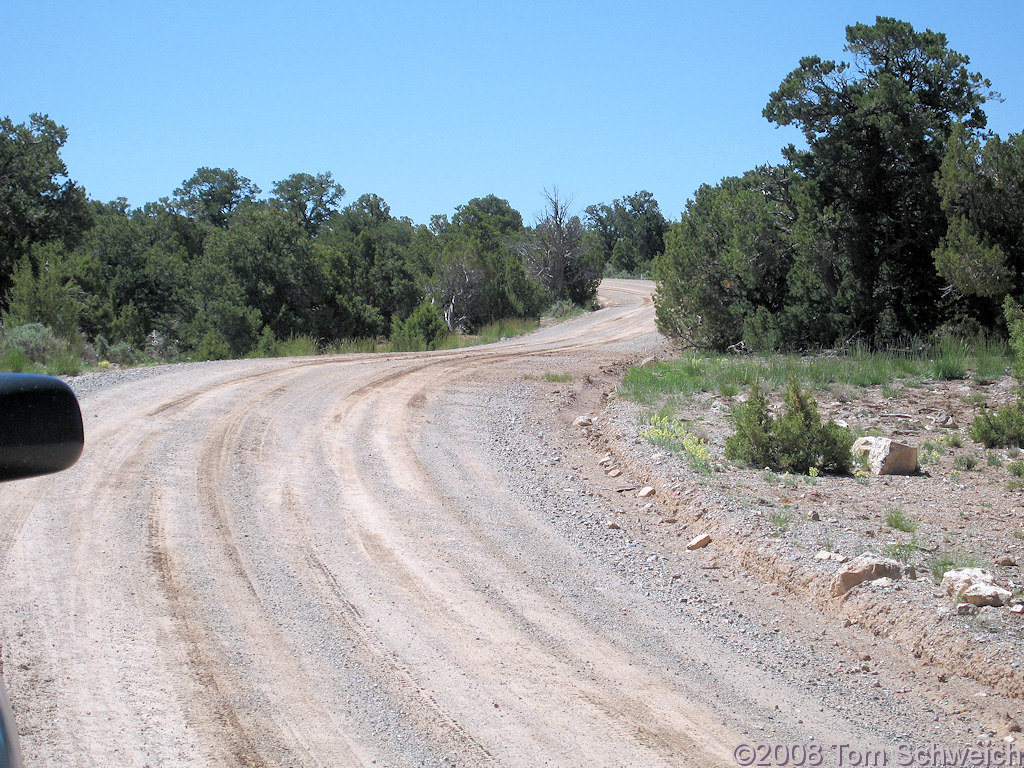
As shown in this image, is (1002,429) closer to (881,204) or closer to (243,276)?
(881,204)

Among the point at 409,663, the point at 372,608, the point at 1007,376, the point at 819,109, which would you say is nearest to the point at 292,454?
the point at 372,608

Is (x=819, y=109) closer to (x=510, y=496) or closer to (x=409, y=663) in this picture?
(x=510, y=496)

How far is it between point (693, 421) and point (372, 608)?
7323 millimetres

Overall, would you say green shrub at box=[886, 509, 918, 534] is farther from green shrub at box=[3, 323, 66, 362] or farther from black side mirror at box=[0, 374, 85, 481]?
green shrub at box=[3, 323, 66, 362]

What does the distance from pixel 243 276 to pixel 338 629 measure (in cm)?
2566

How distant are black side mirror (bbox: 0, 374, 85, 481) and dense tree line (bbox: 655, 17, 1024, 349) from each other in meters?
16.8

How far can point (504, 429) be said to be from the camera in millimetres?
12008

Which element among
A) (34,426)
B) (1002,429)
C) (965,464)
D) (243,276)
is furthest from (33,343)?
(34,426)

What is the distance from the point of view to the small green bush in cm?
900

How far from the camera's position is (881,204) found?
18016mm

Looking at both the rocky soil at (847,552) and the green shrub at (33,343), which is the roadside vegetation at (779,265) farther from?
the rocky soil at (847,552)

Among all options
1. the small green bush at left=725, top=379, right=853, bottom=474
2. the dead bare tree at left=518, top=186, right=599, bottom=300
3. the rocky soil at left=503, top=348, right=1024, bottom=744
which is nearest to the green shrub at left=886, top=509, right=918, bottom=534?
the rocky soil at left=503, top=348, right=1024, bottom=744

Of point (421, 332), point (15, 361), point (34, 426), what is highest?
point (15, 361)

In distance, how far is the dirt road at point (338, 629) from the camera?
4.00m
